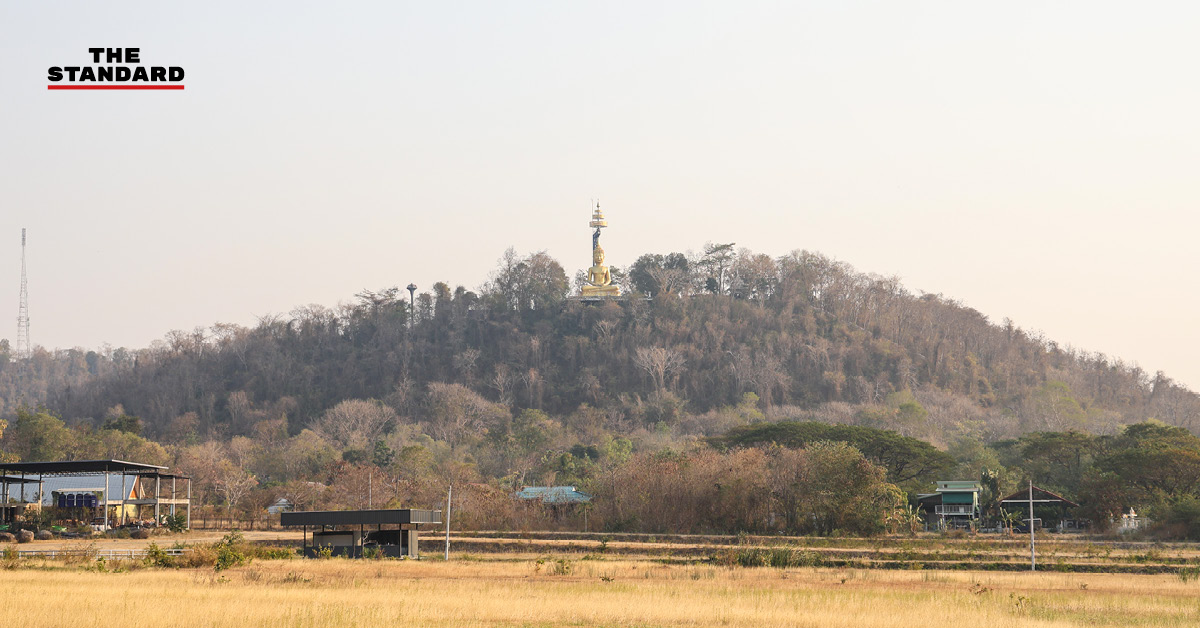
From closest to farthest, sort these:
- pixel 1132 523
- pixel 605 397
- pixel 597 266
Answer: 1. pixel 1132 523
2. pixel 605 397
3. pixel 597 266

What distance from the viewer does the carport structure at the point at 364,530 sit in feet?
153

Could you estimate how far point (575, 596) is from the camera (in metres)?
30.7

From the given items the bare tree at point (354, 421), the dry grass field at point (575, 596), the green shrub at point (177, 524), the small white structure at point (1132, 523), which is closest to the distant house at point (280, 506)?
the green shrub at point (177, 524)

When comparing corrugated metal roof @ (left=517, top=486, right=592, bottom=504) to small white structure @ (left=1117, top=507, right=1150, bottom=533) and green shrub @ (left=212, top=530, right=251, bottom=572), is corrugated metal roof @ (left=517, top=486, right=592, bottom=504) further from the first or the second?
small white structure @ (left=1117, top=507, right=1150, bottom=533)

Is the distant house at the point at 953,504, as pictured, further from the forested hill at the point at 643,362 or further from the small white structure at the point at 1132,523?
the forested hill at the point at 643,362

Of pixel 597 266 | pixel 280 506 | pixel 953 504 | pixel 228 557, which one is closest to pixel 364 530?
pixel 228 557

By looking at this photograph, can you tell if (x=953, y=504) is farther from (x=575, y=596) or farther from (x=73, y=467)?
(x=73, y=467)

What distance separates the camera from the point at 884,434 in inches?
2702

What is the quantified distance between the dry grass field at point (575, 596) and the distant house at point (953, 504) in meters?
24.7

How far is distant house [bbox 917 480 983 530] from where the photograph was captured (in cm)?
6319

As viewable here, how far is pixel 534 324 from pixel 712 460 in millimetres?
74940

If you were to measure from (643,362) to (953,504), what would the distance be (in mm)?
61887

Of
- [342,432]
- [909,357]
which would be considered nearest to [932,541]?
[342,432]

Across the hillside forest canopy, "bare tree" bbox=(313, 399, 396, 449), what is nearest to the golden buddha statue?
the hillside forest canopy
